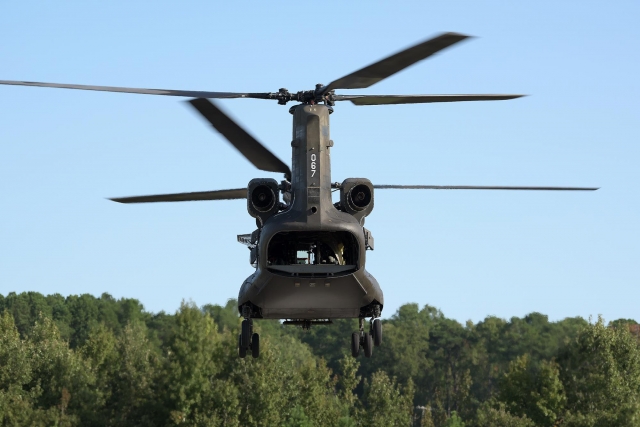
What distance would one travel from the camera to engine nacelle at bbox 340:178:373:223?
33.3 m

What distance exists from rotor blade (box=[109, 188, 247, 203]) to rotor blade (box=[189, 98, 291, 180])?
3.32 ft

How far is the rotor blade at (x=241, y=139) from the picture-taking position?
111 feet

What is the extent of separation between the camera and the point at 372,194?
110ft

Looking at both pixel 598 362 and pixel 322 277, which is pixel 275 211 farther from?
pixel 598 362

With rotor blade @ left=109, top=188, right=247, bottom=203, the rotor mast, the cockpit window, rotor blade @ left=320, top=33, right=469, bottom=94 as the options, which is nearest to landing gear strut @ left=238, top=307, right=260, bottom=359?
the cockpit window

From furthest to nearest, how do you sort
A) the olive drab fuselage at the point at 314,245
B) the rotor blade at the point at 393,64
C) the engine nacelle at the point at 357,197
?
the engine nacelle at the point at 357,197 < the olive drab fuselage at the point at 314,245 < the rotor blade at the point at 393,64

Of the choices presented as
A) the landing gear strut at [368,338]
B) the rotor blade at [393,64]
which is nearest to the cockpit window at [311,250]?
the landing gear strut at [368,338]

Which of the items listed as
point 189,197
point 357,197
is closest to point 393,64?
point 357,197

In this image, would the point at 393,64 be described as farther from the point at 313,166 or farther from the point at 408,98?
the point at 408,98

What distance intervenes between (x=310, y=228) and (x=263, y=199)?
2.85m

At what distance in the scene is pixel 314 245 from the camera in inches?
1303

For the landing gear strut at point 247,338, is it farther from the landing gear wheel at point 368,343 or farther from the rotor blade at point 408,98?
the rotor blade at point 408,98

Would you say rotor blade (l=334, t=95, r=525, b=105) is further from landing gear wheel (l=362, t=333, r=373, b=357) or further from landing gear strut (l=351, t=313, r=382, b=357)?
landing gear wheel (l=362, t=333, r=373, b=357)

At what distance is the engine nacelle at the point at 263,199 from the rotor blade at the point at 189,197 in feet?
10.8
